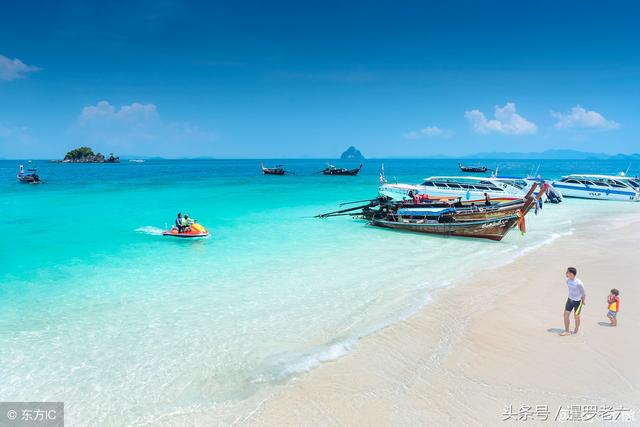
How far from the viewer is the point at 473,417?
20.5 ft

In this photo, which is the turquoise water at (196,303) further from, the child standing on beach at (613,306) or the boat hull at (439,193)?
the boat hull at (439,193)

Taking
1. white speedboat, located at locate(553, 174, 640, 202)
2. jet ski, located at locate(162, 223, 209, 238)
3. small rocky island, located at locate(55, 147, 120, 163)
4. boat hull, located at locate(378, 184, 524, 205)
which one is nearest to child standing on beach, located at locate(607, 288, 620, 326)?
jet ski, located at locate(162, 223, 209, 238)

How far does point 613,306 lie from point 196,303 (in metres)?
10.8

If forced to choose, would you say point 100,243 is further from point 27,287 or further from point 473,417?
point 473,417

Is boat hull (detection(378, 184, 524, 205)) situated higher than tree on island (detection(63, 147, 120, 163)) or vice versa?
tree on island (detection(63, 147, 120, 163))

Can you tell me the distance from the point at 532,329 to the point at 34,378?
10872 millimetres

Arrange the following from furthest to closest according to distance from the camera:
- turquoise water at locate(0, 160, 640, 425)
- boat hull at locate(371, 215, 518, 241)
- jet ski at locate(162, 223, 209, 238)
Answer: jet ski at locate(162, 223, 209, 238) < boat hull at locate(371, 215, 518, 241) < turquoise water at locate(0, 160, 640, 425)

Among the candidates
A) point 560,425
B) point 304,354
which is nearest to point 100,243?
point 304,354

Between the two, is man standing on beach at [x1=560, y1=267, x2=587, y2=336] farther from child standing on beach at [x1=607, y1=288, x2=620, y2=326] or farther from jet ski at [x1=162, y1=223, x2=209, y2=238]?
jet ski at [x1=162, y1=223, x2=209, y2=238]

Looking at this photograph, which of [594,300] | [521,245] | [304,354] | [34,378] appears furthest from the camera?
[521,245]

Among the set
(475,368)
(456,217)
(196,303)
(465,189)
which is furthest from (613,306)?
(465,189)

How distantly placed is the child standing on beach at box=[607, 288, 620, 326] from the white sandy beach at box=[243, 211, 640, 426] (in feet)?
0.78

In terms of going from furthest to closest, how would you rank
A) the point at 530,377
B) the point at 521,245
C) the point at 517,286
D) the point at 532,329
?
the point at 521,245, the point at 517,286, the point at 532,329, the point at 530,377

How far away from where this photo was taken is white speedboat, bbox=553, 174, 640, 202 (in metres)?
36.2
